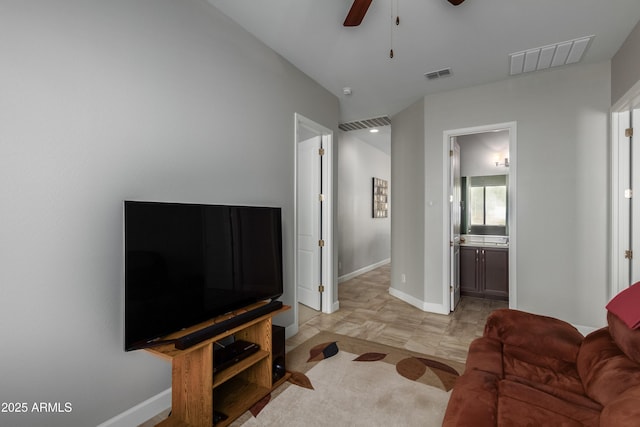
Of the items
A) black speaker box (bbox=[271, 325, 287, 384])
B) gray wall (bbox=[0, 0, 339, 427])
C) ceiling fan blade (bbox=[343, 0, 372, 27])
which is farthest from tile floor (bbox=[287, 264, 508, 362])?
ceiling fan blade (bbox=[343, 0, 372, 27])

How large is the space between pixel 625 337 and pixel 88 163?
2.73m

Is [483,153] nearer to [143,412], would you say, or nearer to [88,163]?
[88,163]

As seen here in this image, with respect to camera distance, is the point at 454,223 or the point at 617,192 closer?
the point at 617,192

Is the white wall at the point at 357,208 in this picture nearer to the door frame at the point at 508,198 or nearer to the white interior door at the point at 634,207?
the door frame at the point at 508,198

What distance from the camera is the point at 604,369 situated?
1.32 m

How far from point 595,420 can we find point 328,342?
2174 millimetres

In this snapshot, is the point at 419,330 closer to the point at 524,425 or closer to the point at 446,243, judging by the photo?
the point at 446,243

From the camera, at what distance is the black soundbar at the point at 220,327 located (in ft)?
5.20

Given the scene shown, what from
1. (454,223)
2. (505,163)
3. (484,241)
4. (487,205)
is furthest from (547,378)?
(505,163)

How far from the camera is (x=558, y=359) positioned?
165 cm

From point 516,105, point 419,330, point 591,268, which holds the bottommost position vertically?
point 419,330

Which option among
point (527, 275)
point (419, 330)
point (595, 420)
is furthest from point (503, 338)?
point (527, 275)

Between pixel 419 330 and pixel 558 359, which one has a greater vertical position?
pixel 558 359

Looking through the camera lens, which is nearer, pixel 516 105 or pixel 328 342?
pixel 328 342
